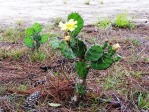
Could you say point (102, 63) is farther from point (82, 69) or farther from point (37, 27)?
point (37, 27)

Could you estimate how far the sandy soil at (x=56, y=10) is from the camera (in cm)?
662

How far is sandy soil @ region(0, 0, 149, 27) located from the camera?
6.62 metres

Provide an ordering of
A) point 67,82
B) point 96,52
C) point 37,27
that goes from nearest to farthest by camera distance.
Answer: point 96,52 < point 67,82 < point 37,27

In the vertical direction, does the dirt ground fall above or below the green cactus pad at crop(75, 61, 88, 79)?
below

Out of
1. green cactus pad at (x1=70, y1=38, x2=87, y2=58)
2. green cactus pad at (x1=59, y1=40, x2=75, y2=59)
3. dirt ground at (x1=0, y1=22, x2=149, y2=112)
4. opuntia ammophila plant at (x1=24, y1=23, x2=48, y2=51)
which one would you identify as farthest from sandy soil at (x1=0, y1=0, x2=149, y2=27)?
green cactus pad at (x1=70, y1=38, x2=87, y2=58)

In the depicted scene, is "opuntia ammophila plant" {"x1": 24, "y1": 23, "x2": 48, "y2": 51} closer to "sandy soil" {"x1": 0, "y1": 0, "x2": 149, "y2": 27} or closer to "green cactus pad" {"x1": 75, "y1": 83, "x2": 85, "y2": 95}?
"green cactus pad" {"x1": 75, "y1": 83, "x2": 85, "y2": 95}

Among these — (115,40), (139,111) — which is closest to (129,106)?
(139,111)

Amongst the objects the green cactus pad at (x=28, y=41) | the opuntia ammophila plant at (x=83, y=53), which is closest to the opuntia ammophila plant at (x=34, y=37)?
the green cactus pad at (x=28, y=41)

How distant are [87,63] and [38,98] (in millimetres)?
400

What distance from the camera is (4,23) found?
595cm

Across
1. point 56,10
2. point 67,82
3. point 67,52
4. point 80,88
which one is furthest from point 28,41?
point 56,10

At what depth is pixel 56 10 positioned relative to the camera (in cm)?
789

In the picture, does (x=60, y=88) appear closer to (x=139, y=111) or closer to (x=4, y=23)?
(x=139, y=111)

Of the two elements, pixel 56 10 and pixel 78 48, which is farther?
pixel 56 10
